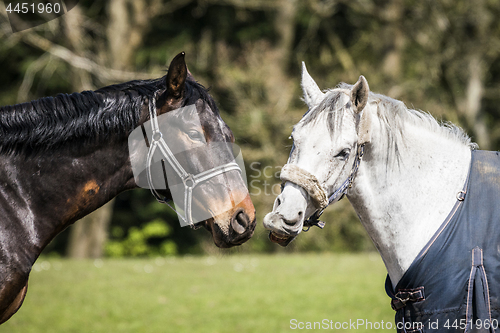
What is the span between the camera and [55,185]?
2.41m

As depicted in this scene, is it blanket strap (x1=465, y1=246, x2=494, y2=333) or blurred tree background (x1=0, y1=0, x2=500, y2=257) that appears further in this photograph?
blurred tree background (x1=0, y1=0, x2=500, y2=257)

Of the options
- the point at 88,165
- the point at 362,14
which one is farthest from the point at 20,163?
the point at 362,14

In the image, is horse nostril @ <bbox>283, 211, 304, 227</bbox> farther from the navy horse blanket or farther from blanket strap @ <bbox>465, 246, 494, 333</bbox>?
blanket strap @ <bbox>465, 246, 494, 333</bbox>

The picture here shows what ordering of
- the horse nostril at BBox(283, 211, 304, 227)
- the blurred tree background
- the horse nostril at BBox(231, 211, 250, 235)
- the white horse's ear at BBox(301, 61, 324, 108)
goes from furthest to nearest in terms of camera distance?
the blurred tree background, the white horse's ear at BBox(301, 61, 324, 108), the horse nostril at BBox(231, 211, 250, 235), the horse nostril at BBox(283, 211, 304, 227)

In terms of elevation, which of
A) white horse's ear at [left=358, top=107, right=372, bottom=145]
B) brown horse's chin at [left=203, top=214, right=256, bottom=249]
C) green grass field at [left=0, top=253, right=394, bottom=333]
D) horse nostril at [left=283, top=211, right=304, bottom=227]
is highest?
white horse's ear at [left=358, top=107, right=372, bottom=145]

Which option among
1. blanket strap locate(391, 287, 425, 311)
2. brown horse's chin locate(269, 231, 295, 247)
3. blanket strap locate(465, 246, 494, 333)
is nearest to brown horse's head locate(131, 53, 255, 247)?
brown horse's chin locate(269, 231, 295, 247)

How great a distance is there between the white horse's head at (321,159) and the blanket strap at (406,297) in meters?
0.62

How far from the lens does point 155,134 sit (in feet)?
8.01

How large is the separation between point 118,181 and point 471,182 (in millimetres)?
1965

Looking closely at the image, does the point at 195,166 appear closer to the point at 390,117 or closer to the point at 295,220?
the point at 295,220

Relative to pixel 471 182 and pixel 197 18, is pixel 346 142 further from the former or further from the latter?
pixel 197 18

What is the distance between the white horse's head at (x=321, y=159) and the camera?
7.68 feet

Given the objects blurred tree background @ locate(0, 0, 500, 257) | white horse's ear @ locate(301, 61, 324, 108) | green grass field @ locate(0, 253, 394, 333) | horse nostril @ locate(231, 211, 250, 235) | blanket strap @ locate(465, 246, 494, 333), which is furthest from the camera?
blurred tree background @ locate(0, 0, 500, 257)

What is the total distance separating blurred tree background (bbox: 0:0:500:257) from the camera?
13.4m
